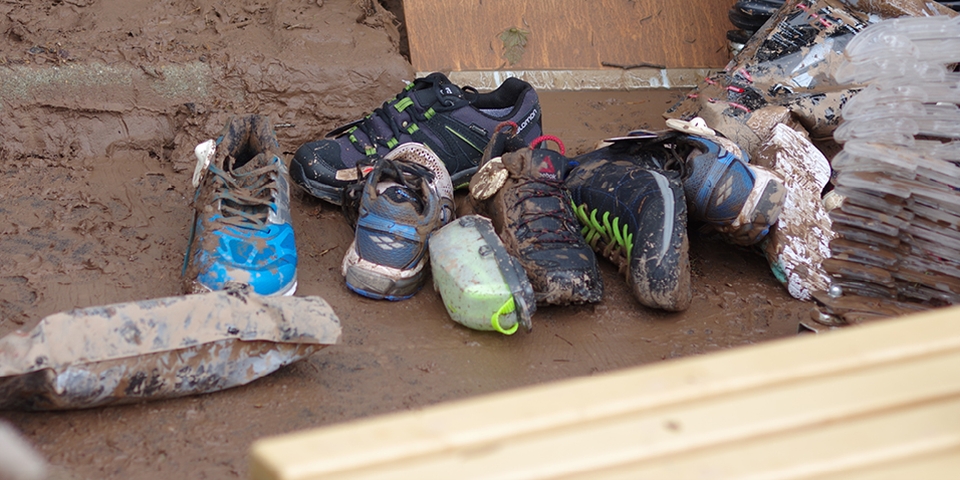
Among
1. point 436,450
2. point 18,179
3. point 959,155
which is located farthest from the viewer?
point 18,179

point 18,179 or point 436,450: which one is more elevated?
point 436,450

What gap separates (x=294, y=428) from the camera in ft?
4.81

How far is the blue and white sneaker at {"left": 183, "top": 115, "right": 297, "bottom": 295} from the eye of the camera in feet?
5.93

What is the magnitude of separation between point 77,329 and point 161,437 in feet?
0.86

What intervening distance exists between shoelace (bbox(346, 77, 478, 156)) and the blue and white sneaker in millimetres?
343

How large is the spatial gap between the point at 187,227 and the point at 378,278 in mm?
670

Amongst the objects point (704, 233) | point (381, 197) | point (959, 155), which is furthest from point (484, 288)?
point (959, 155)

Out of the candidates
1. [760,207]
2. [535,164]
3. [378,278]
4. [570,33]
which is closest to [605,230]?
[535,164]

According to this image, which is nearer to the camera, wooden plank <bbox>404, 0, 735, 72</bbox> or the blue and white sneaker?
the blue and white sneaker

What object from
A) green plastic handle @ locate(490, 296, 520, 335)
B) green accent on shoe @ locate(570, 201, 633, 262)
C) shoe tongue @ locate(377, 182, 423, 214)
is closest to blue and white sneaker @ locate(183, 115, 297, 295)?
shoe tongue @ locate(377, 182, 423, 214)

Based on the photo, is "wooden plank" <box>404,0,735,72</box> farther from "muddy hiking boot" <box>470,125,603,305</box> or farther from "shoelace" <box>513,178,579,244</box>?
"shoelace" <box>513,178,579,244</box>

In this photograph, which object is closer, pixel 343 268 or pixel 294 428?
pixel 294 428

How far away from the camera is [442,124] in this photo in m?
2.44

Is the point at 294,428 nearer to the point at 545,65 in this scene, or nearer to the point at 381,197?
the point at 381,197
